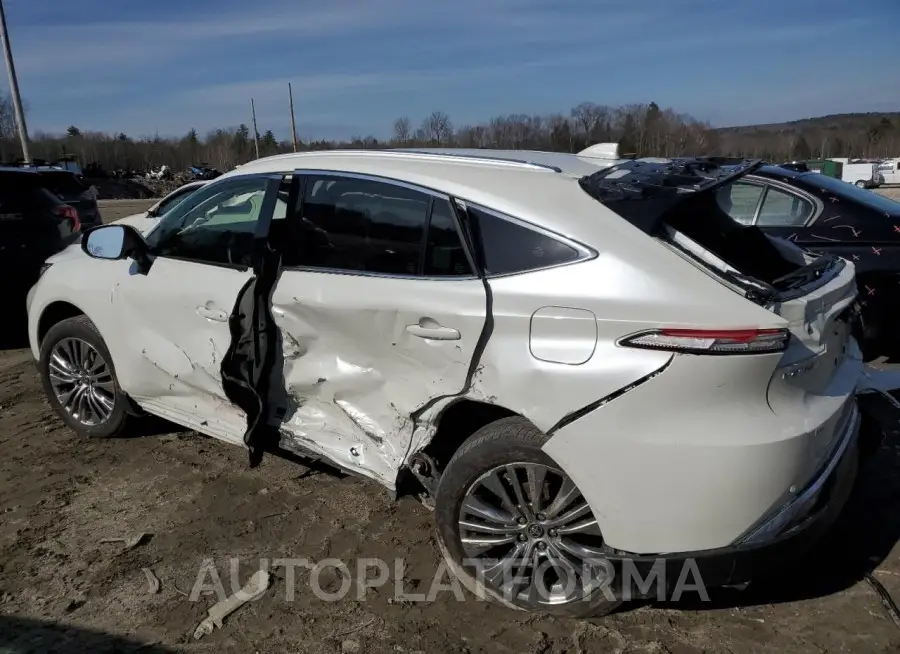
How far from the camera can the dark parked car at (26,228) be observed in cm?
727

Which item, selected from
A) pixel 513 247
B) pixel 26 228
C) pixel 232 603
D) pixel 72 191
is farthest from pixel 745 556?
pixel 72 191

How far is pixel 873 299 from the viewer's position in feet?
17.3

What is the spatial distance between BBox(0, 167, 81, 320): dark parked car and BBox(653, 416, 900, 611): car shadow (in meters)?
7.10

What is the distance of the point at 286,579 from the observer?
3.12m

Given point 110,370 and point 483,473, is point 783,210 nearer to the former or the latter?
point 483,473

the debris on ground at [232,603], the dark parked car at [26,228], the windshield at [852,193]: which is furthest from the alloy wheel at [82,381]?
the windshield at [852,193]

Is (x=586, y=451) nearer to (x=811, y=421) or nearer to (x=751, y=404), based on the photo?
(x=751, y=404)

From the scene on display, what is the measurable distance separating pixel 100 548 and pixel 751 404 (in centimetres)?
297

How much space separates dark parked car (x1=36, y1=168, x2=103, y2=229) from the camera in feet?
27.6

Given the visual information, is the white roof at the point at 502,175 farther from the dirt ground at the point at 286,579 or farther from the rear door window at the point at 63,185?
the rear door window at the point at 63,185

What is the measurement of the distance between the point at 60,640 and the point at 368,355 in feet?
5.34

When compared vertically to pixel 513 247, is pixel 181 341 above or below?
below

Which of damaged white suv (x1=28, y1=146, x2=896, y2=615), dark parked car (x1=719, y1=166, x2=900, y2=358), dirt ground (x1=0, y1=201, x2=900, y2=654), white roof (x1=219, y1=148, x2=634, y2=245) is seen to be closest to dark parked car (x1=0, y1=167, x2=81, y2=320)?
dirt ground (x1=0, y1=201, x2=900, y2=654)

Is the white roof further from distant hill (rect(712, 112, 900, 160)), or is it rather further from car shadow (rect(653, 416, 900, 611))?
distant hill (rect(712, 112, 900, 160))
